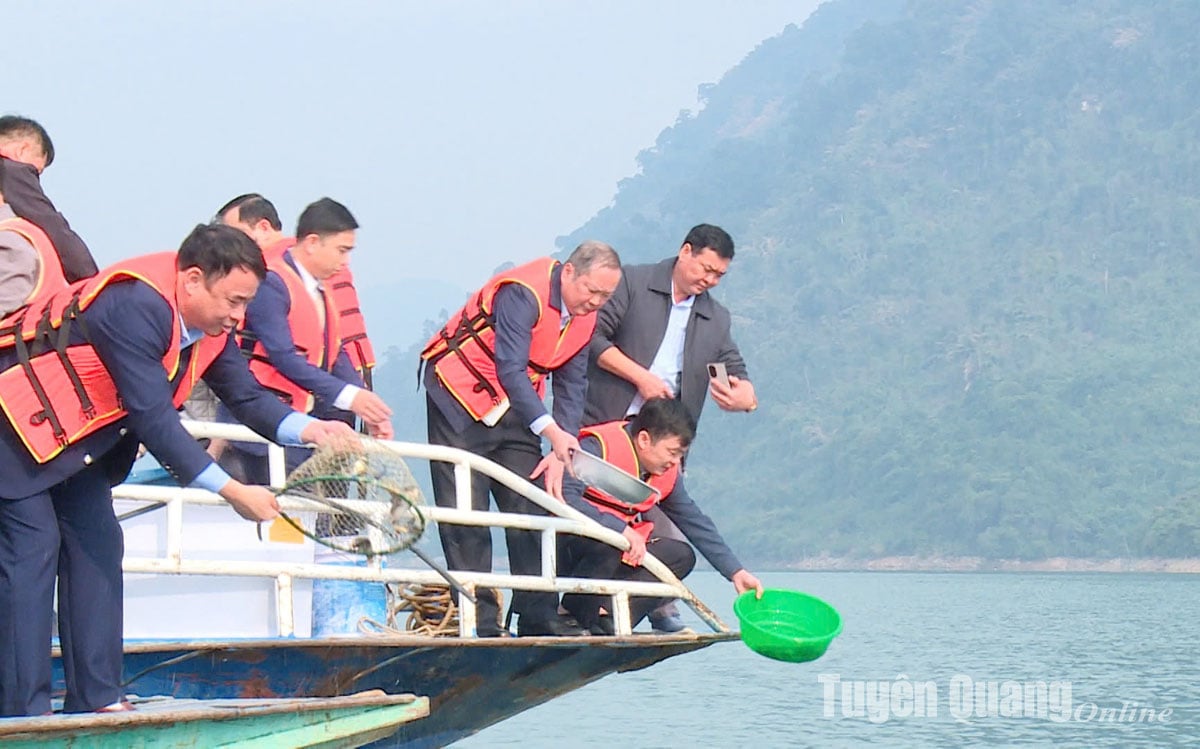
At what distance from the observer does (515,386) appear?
25.6ft

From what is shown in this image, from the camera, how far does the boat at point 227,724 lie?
5117 mm

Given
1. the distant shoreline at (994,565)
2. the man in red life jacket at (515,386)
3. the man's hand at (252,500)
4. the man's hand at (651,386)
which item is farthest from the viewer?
the distant shoreline at (994,565)

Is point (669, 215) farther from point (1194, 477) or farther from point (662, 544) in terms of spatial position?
point (662, 544)

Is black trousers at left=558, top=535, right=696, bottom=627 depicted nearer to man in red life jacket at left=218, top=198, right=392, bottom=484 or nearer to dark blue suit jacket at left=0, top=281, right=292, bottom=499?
man in red life jacket at left=218, top=198, right=392, bottom=484

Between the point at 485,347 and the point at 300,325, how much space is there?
821mm

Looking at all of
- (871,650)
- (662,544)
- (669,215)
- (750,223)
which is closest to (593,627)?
(662,544)

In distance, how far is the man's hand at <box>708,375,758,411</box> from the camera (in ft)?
28.4

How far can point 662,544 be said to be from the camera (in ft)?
28.1

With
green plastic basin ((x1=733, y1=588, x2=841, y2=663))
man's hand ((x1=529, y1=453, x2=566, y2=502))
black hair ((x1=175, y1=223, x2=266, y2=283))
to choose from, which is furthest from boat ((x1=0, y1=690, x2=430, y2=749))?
green plastic basin ((x1=733, y1=588, x2=841, y2=663))

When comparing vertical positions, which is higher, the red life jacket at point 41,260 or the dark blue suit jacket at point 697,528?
the red life jacket at point 41,260

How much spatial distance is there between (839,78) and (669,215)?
1721 cm

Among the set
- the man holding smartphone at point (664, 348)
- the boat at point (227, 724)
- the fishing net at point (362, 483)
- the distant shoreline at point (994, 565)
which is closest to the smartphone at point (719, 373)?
the man holding smartphone at point (664, 348)

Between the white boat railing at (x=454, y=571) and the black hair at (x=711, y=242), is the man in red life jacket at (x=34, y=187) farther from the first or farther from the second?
the black hair at (x=711, y=242)

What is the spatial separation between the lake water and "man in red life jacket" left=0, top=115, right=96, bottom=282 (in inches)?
593
